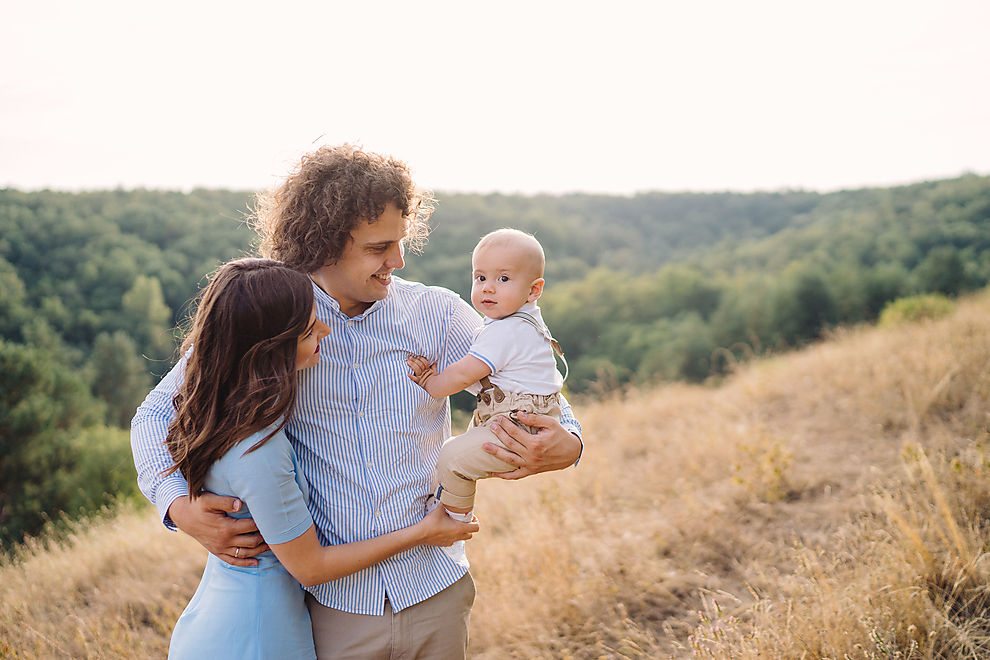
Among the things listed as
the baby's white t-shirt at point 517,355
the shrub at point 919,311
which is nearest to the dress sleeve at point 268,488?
the baby's white t-shirt at point 517,355

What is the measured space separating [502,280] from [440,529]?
0.82 metres

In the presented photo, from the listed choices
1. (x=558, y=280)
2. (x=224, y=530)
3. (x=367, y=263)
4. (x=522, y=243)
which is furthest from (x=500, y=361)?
(x=558, y=280)

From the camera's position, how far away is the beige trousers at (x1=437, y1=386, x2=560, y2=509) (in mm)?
1872

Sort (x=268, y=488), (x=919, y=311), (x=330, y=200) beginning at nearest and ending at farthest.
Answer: (x=268, y=488) → (x=330, y=200) → (x=919, y=311)

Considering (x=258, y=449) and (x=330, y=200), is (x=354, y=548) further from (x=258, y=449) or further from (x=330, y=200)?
(x=330, y=200)

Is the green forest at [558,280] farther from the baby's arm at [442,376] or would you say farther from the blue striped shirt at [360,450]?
the baby's arm at [442,376]

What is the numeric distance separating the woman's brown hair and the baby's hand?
1.33 ft

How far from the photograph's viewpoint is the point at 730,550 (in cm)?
439

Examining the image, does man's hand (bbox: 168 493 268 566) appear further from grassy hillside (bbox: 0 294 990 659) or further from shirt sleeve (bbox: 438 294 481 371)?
grassy hillside (bbox: 0 294 990 659)

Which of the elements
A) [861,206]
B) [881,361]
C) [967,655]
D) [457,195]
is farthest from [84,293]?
[861,206]

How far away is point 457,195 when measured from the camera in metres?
57.1

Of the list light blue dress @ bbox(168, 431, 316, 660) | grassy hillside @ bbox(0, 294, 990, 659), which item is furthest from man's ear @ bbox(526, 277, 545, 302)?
grassy hillside @ bbox(0, 294, 990, 659)

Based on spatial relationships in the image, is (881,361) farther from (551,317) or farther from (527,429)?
(551,317)

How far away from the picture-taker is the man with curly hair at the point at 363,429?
1761 mm
